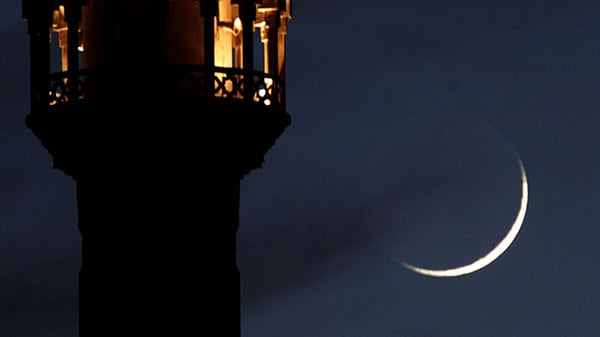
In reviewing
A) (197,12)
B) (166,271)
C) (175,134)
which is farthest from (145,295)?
(197,12)

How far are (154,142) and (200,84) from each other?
85.2 inches

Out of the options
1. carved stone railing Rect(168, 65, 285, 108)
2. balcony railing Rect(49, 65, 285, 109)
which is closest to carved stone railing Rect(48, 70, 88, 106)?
balcony railing Rect(49, 65, 285, 109)

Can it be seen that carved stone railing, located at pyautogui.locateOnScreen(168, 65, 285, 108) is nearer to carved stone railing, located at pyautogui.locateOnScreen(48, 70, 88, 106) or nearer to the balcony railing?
the balcony railing

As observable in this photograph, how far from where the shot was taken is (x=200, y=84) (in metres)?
48.6

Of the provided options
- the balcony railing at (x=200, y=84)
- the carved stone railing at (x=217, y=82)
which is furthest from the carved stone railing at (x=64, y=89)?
the carved stone railing at (x=217, y=82)

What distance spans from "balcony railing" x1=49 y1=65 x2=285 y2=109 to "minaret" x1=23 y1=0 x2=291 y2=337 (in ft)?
0.13

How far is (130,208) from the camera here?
49.5m

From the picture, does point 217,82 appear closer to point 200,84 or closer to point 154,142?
point 200,84

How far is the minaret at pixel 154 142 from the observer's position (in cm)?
4872

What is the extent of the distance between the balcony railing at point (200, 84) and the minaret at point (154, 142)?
4 cm

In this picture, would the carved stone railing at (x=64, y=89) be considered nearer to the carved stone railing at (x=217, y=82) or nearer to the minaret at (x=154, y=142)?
the minaret at (x=154, y=142)

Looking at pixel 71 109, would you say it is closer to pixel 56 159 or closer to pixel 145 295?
pixel 56 159

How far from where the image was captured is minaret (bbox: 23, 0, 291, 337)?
48.7m

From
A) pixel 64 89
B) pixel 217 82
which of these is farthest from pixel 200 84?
pixel 64 89
